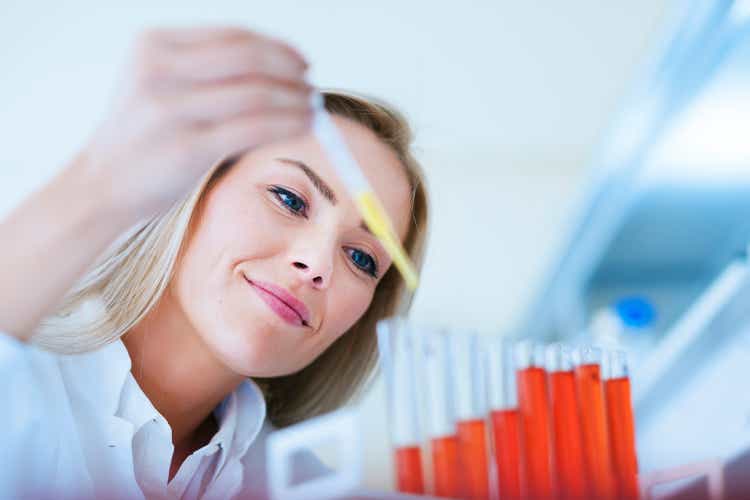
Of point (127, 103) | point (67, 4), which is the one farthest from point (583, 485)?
point (67, 4)

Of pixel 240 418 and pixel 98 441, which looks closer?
pixel 98 441

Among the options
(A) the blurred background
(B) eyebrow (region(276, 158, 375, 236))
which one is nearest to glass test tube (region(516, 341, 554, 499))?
(B) eyebrow (region(276, 158, 375, 236))

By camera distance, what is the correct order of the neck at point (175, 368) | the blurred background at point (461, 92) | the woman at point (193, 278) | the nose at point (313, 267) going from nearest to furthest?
the woman at point (193, 278) → the nose at point (313, 267) → the neck at point (175, 368) → the blurred background at point (461, 92)

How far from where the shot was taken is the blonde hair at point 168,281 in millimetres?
695

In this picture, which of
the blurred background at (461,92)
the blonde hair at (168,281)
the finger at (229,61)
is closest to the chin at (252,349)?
the blonde hair at (168,281)

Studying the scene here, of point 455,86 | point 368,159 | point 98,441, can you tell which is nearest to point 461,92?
point 455,86

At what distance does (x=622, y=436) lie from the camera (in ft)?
1.85

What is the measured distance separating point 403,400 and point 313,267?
0.14 meters

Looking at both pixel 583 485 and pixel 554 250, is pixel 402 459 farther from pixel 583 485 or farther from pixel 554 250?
pixel 554 250

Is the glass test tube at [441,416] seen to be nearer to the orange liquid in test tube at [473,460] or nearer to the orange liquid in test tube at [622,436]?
the orange liquid in test tube at [473,460]

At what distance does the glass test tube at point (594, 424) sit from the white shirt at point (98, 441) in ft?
0.73

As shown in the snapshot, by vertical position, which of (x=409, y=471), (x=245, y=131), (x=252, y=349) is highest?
(x=245, y=131)

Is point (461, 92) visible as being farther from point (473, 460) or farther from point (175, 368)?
point (473, 460)

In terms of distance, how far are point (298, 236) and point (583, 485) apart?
0.28 m
